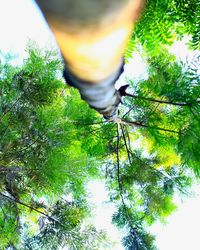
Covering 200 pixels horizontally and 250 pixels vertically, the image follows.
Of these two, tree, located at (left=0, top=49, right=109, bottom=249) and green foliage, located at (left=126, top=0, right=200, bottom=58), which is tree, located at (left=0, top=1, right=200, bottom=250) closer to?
tree, located at (left=0, top=49, right=109, bottom=249)

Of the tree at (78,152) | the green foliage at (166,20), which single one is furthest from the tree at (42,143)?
the green foliage at (166,20)

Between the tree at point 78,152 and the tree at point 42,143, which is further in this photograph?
the tree at point 42,143

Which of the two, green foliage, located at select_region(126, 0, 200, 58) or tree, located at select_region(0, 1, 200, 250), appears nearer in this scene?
green foliage, located at select_region(126, 0, 200, 58)

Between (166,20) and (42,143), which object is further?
(42,143)

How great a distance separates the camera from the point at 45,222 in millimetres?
2973

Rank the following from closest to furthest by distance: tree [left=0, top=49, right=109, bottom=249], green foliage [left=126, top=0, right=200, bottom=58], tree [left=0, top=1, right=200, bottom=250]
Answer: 1. green foliage [left=126, top=0, right=200, bottom=58]
2. tree [left=0, top=1, right=200, bottom=250]
3. tree [left=0, top=49, right=109, bottom=249]

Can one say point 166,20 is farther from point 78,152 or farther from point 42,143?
point 78,152

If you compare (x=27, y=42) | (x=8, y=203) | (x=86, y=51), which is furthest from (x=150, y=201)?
(x=86, y=51)

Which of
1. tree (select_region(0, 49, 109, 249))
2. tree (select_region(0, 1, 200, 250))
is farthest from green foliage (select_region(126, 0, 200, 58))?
tree (select_region(0, 49, 109, 249))

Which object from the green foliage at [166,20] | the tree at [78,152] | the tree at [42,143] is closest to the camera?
the green foliage at [166,20]

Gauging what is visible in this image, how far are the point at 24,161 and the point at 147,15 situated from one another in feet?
4.91

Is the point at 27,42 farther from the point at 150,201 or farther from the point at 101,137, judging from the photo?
the point at 150,201

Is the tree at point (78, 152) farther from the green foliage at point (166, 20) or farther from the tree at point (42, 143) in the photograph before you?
the green foliage at point (166, 20)

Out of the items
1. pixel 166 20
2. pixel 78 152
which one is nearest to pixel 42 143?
pixel 78 152
